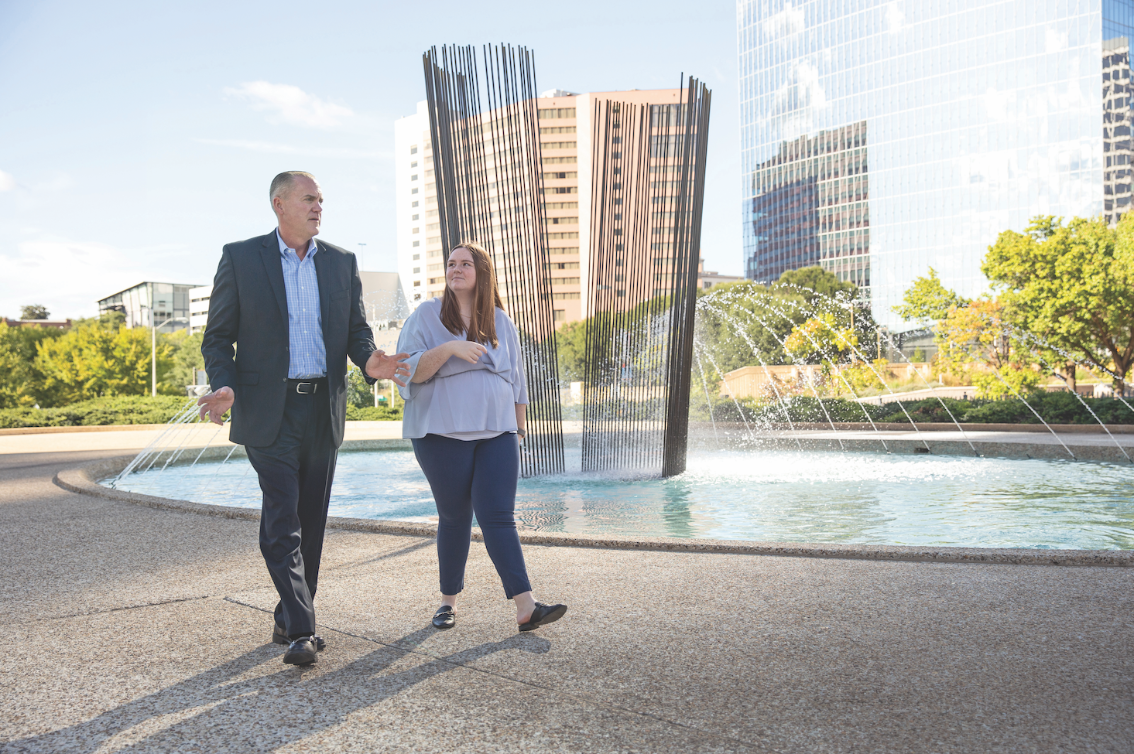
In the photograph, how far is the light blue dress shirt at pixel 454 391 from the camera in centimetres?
362

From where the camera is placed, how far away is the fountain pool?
675cm

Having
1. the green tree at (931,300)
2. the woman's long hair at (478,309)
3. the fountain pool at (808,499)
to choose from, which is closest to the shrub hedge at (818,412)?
the fountain pool at (808,499)

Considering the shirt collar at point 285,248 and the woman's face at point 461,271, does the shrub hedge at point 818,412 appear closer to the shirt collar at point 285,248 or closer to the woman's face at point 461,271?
the woman's face at point 461,271

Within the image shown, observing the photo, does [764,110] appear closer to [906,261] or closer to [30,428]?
[906,261]

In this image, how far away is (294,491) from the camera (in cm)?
332

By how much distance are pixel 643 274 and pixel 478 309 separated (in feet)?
19.9

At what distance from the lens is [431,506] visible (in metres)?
8.62

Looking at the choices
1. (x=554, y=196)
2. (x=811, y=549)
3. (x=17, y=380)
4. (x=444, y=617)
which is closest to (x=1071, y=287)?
(x=811, y=549)

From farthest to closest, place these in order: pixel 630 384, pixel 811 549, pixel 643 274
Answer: pixel 630 384
pixel 643 274
pixel 811 549

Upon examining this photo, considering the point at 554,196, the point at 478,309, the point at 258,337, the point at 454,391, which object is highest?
the point at 554,196

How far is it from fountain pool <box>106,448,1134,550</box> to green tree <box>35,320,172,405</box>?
3148 cm

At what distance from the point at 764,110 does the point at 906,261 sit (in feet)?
98.4

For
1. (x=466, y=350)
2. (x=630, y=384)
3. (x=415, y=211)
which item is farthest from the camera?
(x=415, y=211)

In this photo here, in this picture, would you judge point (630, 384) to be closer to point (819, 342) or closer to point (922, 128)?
point (819, 342)
